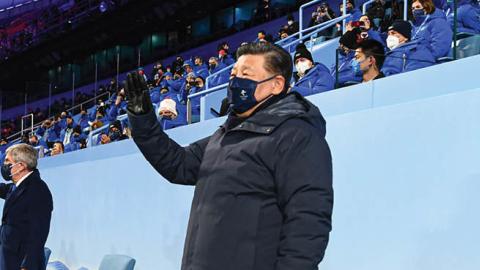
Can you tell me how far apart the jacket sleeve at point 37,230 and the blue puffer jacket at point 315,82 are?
180 cm

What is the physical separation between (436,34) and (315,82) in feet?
3.64

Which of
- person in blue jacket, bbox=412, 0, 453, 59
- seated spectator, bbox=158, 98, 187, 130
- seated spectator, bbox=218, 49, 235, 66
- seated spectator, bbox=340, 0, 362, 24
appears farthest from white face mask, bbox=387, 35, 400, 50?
seated spectator, bbox=218, 49, 235, 66

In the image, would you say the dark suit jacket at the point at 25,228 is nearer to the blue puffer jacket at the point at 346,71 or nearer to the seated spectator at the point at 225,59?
the blue puffer jacket at the point at 346,71

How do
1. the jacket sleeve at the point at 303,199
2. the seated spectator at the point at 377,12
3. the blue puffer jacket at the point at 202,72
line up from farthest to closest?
1. the blue puffer jacket at the point at 202,72
2. the seated spectator at the point at 377,12
3. the jacket sleeve at the point at 303,199

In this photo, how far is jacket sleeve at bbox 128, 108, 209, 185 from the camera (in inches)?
99.2

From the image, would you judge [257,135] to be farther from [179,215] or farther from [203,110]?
[203,110]

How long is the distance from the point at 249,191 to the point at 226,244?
0.16m

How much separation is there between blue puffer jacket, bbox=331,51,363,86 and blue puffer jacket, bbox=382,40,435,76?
0.63 feet

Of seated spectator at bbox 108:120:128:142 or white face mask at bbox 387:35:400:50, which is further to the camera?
seated spectator at bbox 108:120:128:142

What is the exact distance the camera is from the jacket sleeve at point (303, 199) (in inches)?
84.8

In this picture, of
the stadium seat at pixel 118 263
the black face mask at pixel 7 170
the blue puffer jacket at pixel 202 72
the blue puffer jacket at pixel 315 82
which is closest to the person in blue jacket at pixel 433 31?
the blue puffer jacket at pixel 315 82

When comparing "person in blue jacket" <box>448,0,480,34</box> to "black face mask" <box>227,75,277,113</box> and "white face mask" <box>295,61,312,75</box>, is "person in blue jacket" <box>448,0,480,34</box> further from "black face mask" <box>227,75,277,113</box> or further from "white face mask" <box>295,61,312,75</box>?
"black face mask" <box>227,75,277,113</box>

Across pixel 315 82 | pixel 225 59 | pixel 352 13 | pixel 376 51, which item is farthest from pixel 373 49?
pixel 225 59

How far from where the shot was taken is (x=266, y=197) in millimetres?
2268
